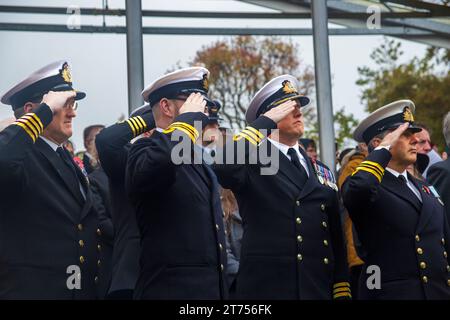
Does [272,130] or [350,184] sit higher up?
[272,130]

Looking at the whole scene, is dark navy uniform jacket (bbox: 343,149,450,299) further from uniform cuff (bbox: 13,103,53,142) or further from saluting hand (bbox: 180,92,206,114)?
uniform cuff (bbox: 13,103,53,142)

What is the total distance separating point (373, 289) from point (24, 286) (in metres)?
2.12

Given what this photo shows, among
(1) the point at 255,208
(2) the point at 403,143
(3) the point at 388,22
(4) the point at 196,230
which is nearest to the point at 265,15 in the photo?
(3) the point at 388,22

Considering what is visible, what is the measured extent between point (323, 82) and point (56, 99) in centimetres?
304

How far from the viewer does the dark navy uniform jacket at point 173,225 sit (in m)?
4.64

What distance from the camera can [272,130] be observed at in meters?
5.41

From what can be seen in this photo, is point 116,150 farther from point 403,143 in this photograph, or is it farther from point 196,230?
point 403,143

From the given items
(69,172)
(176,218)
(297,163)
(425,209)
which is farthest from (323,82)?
(176,218)

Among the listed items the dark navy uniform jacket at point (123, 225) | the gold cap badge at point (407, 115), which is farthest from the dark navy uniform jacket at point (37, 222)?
the gold cap badge at point (407, 115)

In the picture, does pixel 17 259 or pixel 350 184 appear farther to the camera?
pixel 350 184

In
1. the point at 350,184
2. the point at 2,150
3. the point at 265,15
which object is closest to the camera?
A: the point at 2,150

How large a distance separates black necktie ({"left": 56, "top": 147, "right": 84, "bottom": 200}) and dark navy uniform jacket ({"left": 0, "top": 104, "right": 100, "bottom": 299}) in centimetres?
2

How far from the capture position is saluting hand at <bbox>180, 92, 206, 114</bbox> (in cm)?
493

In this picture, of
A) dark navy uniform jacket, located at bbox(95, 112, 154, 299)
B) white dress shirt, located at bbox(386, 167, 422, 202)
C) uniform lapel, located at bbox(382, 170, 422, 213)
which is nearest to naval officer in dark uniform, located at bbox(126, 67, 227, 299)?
dark navy uniform jacket, located at bbox(95, 112, 154, 299)
